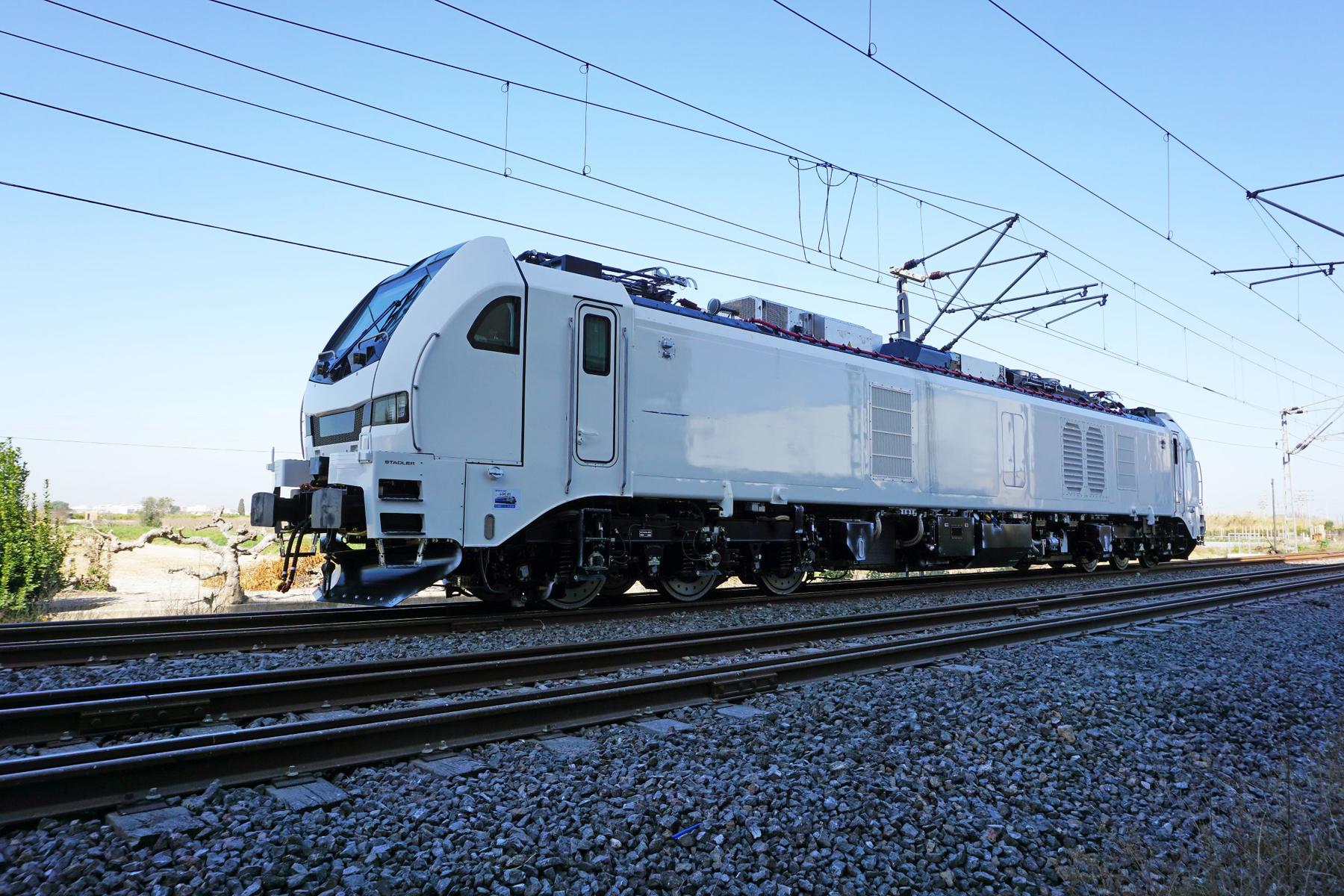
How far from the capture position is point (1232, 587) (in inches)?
579

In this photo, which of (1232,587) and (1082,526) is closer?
(1232,587)

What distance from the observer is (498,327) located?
8.34 m

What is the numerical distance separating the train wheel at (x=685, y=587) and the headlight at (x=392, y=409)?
409 centimetres

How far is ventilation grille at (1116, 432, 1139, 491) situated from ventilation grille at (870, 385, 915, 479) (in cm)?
820

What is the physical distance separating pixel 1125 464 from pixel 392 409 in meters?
17.0

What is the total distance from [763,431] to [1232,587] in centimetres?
1004

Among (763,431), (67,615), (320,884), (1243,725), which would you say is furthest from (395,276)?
(1243,725)

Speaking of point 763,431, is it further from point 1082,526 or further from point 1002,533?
point 1082,526

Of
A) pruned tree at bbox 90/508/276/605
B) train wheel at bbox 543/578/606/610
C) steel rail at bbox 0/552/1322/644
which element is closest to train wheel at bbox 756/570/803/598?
steel rail at bbox 0/552/1322/644

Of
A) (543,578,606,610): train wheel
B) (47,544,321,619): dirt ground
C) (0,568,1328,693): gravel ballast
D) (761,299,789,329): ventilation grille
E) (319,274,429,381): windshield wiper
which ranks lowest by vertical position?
(47,544,321,619): dirt ground

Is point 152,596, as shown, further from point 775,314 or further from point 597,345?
point 775,314

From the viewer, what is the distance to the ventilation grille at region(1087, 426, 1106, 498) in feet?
57.4

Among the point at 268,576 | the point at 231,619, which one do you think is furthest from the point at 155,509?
the point at 231,619

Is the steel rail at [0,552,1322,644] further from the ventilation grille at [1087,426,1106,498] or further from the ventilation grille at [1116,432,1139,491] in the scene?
the ventilation grille at [1116,432,1139,491]
